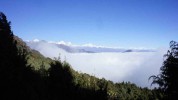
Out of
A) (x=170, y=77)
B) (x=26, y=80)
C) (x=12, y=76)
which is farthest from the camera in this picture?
(x=170, y=77)

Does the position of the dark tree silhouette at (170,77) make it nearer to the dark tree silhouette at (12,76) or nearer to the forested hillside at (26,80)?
the forested hillside at (26,80)

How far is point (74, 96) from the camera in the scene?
77.3 feet

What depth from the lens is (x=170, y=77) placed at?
21766 mm

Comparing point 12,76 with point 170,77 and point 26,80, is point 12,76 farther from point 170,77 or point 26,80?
point 170,77

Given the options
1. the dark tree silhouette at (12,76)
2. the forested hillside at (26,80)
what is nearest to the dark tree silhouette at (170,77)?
the forested hillside at (26,80)

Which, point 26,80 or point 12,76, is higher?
point 12,76

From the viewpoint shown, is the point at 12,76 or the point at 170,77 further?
the point at 170,77

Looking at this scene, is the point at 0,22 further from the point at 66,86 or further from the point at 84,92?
the point at 84,92

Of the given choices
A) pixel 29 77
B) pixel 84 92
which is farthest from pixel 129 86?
pixel 29 77

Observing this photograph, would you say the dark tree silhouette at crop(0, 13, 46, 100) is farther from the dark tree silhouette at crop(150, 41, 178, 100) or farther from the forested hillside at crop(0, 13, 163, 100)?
the dark tree silhouette at crop(150, 41, 178, 100)

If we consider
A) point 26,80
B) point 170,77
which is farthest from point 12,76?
point 170,77

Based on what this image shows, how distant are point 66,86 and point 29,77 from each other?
19.9 feet

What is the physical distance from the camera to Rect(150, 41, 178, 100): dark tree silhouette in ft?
69.5

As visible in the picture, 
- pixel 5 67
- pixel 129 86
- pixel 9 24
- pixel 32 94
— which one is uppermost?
pixel 9 24
